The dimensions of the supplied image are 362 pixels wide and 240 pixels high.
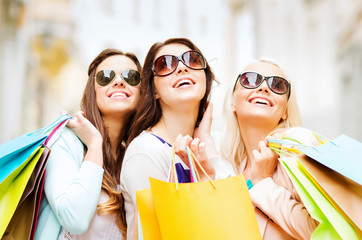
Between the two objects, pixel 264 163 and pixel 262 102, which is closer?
pixel 264 163

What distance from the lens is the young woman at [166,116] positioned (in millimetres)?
1717

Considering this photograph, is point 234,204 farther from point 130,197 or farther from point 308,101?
point 308,101

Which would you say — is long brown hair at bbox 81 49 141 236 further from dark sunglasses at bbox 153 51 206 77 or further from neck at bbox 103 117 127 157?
dark sunglasses at bbox 153 51 206 77

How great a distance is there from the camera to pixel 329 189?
136cm

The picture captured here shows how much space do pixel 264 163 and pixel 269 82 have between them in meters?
0.45

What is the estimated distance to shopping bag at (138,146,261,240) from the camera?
1.39 m

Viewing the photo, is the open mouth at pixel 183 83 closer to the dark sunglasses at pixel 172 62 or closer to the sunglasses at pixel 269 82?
the dark sunglasses at pixel 172 62

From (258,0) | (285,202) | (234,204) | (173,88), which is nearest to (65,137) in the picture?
(173,88)

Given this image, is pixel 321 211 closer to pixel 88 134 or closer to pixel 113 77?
pixel 88 134

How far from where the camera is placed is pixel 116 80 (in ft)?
6.89

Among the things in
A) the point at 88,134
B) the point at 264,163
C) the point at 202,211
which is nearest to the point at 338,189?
the point at 264,163

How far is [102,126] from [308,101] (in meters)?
7.56

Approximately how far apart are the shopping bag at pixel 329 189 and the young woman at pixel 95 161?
830 millimetres

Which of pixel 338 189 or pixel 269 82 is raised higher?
pixel 269 82
